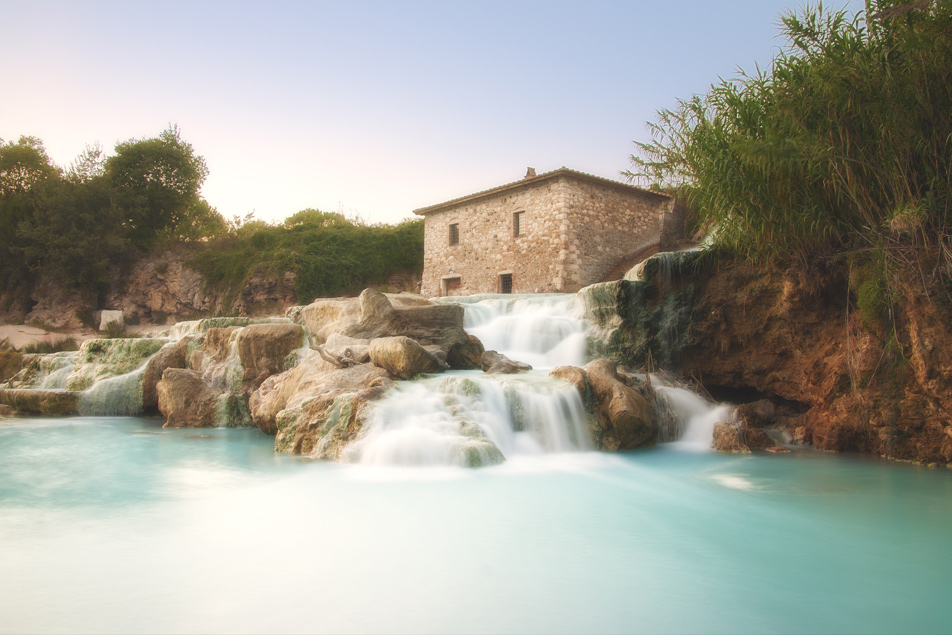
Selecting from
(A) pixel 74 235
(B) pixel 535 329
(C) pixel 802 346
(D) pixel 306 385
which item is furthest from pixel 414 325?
(A) pixel 74 235

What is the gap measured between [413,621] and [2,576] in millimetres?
2343

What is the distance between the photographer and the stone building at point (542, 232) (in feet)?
61.7

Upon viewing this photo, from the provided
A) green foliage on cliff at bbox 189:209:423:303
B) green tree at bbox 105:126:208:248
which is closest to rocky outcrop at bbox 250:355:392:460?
green foliage on cliff at bbox 189:209:423:303

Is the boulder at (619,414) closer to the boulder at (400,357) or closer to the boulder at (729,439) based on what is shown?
the boulder at (729,439)

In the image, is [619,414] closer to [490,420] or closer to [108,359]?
[490,420]

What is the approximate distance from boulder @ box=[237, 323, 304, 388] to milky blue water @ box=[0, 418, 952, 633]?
142 inches

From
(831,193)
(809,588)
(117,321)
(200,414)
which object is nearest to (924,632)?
(809,588)

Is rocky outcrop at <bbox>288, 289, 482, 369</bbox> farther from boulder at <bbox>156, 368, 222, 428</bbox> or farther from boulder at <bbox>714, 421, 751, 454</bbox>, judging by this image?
boulder at <bbox>714, 421, 751, 454</bbox>

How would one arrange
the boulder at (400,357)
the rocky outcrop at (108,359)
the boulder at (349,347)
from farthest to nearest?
1. the rocky outcrop at (108,359)
2. the boulder at (349,347)
3. the boulder at (400,357)

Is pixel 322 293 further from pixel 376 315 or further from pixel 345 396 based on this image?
pixel 345 396

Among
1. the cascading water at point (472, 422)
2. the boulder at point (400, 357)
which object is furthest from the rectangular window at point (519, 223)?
the boulder at point (400, 357)

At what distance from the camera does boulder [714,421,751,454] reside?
6684 mm

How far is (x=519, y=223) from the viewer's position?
20.2 metres

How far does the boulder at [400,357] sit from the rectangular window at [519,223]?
1278 centimetres
